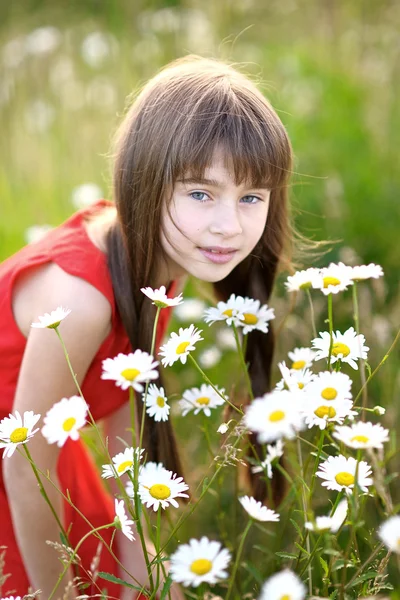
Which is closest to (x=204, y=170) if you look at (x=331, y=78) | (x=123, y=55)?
(x=123, y=55)

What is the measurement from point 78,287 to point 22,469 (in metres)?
0.28


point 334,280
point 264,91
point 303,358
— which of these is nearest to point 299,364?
point 303,358

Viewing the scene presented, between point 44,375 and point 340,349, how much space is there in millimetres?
450

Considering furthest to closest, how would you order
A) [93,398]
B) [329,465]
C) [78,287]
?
1. [93,398]
2. [78,287]
3. [329,465]

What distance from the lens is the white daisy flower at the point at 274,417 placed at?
0.59 m

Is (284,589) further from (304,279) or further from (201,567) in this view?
(304,279)

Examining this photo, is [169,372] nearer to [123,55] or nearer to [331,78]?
[123,55]

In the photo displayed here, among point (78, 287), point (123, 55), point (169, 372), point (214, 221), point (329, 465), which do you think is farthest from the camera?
point (123, 55)

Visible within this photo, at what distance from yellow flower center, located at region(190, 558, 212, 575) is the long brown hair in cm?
55

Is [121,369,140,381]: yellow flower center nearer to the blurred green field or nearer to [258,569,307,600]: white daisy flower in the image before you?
[258,569,307,600]: white daisy flower

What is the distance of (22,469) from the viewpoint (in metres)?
1.14

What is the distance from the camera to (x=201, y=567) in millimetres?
653

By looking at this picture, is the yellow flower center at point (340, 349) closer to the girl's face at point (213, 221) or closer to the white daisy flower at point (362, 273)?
the white daisy flower at point (362, 273)

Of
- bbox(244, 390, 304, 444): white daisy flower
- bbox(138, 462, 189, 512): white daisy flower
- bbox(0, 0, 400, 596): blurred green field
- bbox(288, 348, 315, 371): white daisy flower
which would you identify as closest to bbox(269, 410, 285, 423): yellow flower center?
bbox(244, 390, 304, 444): white daisy flower
